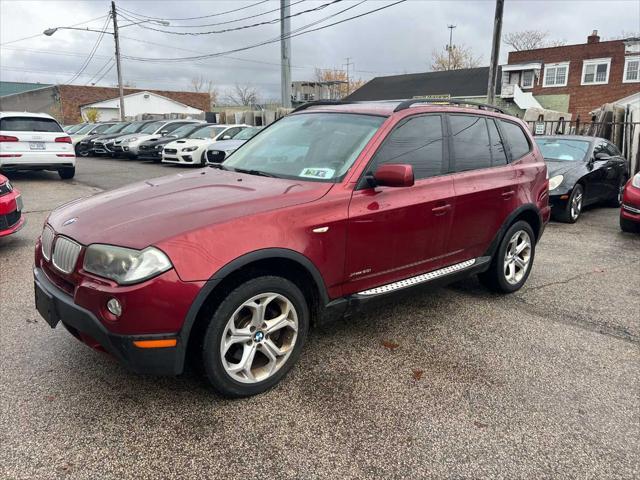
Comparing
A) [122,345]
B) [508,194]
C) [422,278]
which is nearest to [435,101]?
[508,194]

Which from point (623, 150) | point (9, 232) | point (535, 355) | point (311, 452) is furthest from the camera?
point (623, 150)

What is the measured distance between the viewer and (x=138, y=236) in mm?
→ 2568

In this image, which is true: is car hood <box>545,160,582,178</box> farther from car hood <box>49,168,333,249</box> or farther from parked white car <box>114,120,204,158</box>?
parked white car <box>114,120,204,158</box>

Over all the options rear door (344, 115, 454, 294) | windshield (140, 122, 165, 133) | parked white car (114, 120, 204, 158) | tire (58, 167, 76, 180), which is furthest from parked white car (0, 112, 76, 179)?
rear door (344, 115, 454, 294)

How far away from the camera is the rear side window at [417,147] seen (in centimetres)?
352

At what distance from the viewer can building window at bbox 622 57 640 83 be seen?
111ft

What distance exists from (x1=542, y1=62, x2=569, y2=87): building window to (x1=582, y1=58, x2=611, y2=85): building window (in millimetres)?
1232

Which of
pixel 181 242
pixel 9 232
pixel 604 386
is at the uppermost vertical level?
pixel 181 242

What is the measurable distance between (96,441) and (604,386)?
3.06 meters

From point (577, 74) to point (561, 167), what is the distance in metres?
33.3

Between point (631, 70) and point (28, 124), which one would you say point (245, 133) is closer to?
point (28, 124)

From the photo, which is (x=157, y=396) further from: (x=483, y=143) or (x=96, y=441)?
(x=483, y=143)

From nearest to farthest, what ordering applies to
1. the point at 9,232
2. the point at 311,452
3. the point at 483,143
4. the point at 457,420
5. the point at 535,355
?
the point at 311,452 → the point at 457,420 → the point at 535,355 → the point at 483,143 → the point at 9,232

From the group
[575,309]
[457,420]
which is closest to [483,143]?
[575,309]
